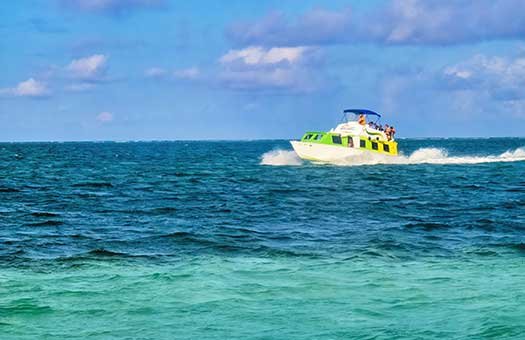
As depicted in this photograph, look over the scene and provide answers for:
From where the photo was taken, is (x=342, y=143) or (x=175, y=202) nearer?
(x=175, y=202)

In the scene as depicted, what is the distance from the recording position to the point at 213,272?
607 inches

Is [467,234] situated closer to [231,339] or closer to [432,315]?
[432,315]

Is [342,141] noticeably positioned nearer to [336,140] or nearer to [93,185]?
[336,140]

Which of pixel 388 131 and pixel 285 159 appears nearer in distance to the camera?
pixel 388 131

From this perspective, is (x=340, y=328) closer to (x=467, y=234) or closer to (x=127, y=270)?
(x=127, y=270)

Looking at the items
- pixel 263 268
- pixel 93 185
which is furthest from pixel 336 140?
pixel 263 268

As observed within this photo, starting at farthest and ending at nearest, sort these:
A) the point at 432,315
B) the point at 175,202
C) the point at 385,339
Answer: the point at 175,202 → the point at 432,315 → the point at 385,339

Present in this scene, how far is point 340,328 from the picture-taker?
11.0 meters

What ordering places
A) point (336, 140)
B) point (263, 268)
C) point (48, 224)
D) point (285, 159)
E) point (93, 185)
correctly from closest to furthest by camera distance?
point (263, 268), point (48, 224), point (93, 185), point (336, 140), point (285, 159)

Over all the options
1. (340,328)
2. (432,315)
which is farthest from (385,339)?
(432,315)

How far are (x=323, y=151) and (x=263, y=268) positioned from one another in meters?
43.2

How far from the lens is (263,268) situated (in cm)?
1580

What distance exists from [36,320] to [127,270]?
4130 millimetres

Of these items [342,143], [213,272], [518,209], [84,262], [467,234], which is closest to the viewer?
[213,272]
